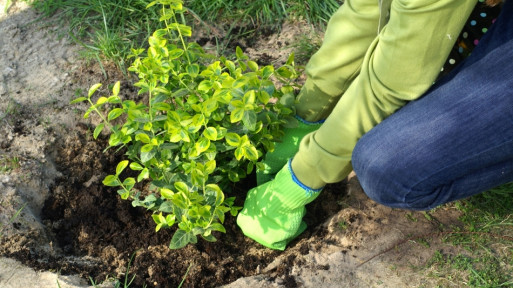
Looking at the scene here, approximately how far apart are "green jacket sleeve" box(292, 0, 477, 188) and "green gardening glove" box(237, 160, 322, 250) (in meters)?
0.06

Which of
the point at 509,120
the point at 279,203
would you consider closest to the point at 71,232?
the point at 279,203

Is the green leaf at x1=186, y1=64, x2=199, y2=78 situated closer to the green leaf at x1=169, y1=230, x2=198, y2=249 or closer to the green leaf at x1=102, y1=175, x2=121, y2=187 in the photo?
the green leaf at x1=102, y1=175, x2=121, y2=187

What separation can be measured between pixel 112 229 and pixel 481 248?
4.67ft

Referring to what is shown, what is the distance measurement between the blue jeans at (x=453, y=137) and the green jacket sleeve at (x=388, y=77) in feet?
0.23

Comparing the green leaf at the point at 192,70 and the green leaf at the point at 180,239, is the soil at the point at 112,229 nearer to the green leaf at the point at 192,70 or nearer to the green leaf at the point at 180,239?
the green leaf at the point at 180,239

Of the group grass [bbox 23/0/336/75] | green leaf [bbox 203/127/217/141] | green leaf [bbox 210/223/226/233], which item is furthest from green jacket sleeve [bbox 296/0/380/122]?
grass [bbox 23/0/336/75]

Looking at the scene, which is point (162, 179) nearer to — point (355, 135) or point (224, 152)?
point (224, 152)

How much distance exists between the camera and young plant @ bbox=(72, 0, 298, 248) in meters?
1.95

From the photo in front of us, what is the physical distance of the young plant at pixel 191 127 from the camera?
195 centimetres

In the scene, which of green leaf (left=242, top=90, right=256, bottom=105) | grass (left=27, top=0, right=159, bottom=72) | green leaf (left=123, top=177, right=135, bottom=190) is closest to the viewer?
green leaf (left=242, top=90, right=256, bottom=105)

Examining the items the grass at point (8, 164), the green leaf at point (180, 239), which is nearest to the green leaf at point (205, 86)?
the green leaf at point (180, 239)

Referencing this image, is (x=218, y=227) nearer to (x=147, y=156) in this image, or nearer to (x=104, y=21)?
(x=147, y=156)

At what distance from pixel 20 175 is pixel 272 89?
107cm

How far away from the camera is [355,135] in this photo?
189 centimetres
